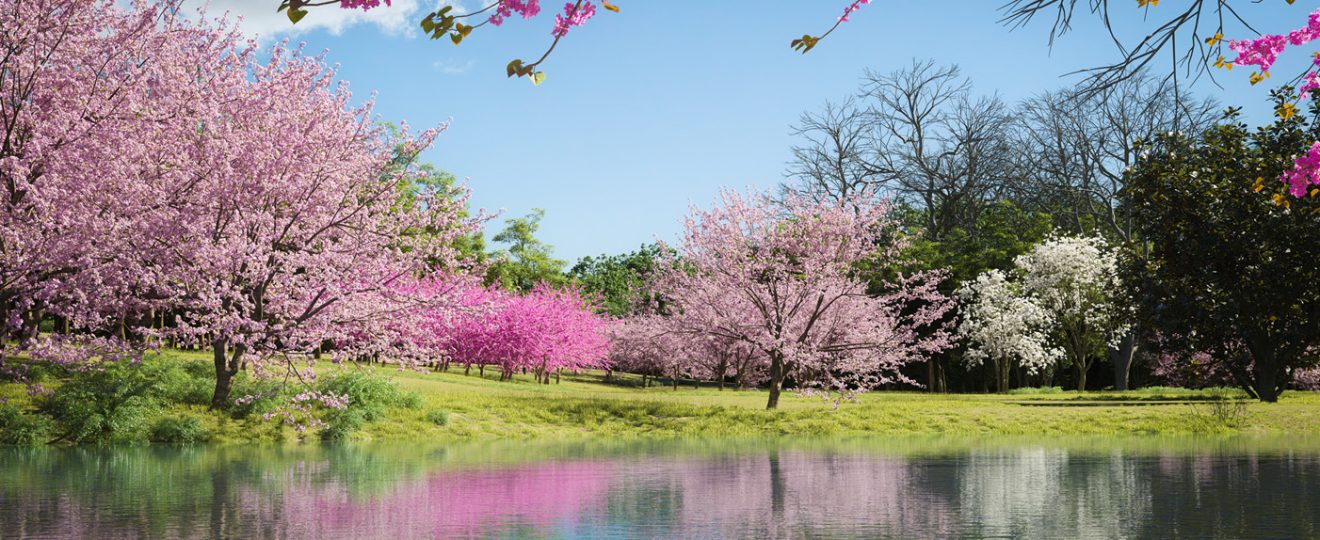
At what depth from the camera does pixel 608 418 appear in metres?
28.4

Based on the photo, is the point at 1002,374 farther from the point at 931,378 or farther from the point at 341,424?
the point at 341,424

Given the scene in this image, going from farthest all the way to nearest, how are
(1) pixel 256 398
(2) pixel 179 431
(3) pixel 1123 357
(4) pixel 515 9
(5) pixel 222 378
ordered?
(3) pixel 1123 357, (5) pixel 222 378, (1) pixel 256 398, (2) pixel 179 431, (4) pixel 515 9

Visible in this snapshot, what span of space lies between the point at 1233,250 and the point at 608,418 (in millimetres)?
15687

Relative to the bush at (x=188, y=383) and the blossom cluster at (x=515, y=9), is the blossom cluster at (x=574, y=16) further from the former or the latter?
the bush at (x=188, y=383)

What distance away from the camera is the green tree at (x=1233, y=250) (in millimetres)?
25422

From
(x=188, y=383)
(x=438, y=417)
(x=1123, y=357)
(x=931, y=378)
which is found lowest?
(x=438, y=417)

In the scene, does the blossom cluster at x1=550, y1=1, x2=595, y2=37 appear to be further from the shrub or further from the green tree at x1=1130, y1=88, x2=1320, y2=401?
the green tree at x1=1130, y1=88, x2=1320, y2=401

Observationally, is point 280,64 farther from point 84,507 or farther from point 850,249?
point 850,249

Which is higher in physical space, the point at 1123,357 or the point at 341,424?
the point at 1123,357

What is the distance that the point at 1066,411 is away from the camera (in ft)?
102

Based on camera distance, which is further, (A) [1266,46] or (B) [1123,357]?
(B) [1123,357]

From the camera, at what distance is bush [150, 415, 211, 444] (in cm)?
2253

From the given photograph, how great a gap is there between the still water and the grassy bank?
3.20m

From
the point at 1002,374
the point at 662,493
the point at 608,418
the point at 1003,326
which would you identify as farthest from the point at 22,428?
the point at 1002,374
